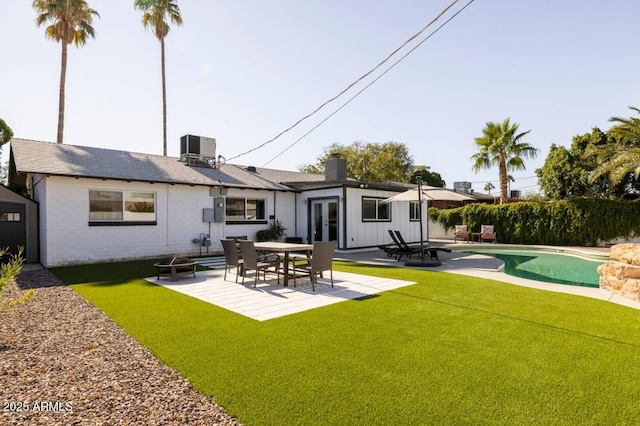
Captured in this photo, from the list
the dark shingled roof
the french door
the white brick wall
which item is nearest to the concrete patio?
the white brick wall

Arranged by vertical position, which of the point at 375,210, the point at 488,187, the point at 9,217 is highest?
the point at 488,187

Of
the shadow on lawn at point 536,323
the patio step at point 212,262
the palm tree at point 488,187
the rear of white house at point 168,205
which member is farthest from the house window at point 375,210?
the palm tree at point 488,187

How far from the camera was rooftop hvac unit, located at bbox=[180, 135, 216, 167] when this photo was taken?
16.8 metres

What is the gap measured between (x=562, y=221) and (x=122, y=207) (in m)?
20.4

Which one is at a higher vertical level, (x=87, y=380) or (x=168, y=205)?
(x=168, y=205)

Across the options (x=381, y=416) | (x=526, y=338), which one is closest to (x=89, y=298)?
(x=381, y=416)

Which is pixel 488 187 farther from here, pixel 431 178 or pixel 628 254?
pixel 628 254

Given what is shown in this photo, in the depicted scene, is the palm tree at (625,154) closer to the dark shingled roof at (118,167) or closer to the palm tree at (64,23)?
the dark shingled roof at (118,167)

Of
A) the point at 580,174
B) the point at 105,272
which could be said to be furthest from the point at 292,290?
the point at 580,174

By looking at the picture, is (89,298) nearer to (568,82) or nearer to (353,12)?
(353,12)

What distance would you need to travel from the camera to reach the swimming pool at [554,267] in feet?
31.1

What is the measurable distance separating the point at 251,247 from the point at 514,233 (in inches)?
688

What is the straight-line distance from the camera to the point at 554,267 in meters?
12.1

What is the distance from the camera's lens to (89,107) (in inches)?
704
